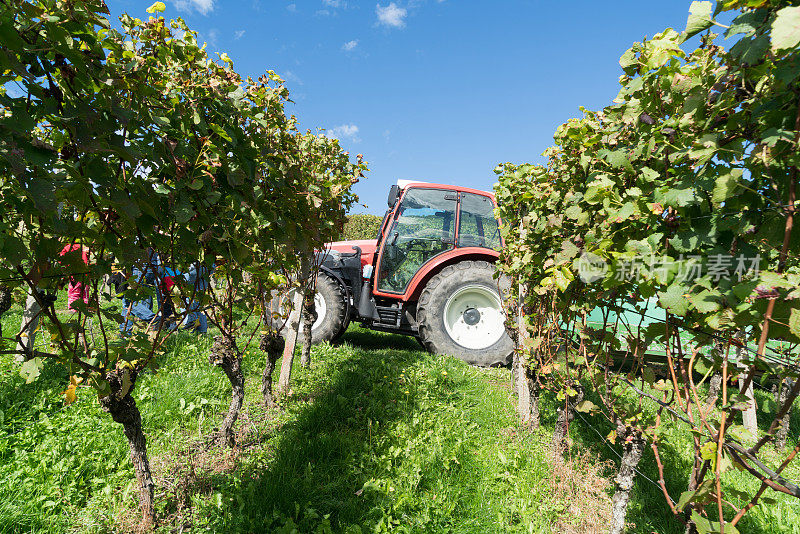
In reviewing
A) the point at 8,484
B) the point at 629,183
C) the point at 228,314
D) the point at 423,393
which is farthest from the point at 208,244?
the point at 423,393

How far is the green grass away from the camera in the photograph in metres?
2.13

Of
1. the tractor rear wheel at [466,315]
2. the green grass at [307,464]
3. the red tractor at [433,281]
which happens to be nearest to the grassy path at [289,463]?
the green grass at [307,464]

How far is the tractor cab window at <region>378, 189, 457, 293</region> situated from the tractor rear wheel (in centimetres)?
41

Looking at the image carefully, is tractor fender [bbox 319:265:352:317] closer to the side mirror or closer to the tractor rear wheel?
the tractor rear wheel

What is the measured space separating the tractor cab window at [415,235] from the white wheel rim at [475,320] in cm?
73

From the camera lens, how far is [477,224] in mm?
5566

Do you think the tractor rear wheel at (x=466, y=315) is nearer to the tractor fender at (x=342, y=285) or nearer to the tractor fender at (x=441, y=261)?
the tractor fender at (x=441, y=261)

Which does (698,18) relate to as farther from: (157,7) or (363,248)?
(363,248)

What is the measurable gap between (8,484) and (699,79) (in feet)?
12.0

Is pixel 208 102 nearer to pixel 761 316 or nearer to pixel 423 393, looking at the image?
pixel 761 316

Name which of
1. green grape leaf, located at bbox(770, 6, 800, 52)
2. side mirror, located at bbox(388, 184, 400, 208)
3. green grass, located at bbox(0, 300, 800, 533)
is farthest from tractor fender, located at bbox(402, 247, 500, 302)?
green grape leaf, located at bbox(770, 6, 800, 52)

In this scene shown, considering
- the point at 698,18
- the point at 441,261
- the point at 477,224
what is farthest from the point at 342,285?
the point at 698,18

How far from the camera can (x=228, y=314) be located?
2.71 meters

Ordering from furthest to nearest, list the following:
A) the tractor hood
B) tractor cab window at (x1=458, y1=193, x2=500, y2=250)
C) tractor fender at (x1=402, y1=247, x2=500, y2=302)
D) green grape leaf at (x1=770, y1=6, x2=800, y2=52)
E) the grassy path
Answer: the tractor hood < tractor cab window at (x1=458, y1=193, x2=500, y2=250) < tractor fender at (x1=402, y1=247, x2=500, y2=302) < the grassy path < green grape leaf at (x1=770, y1=6, x2=800, y2=52)
